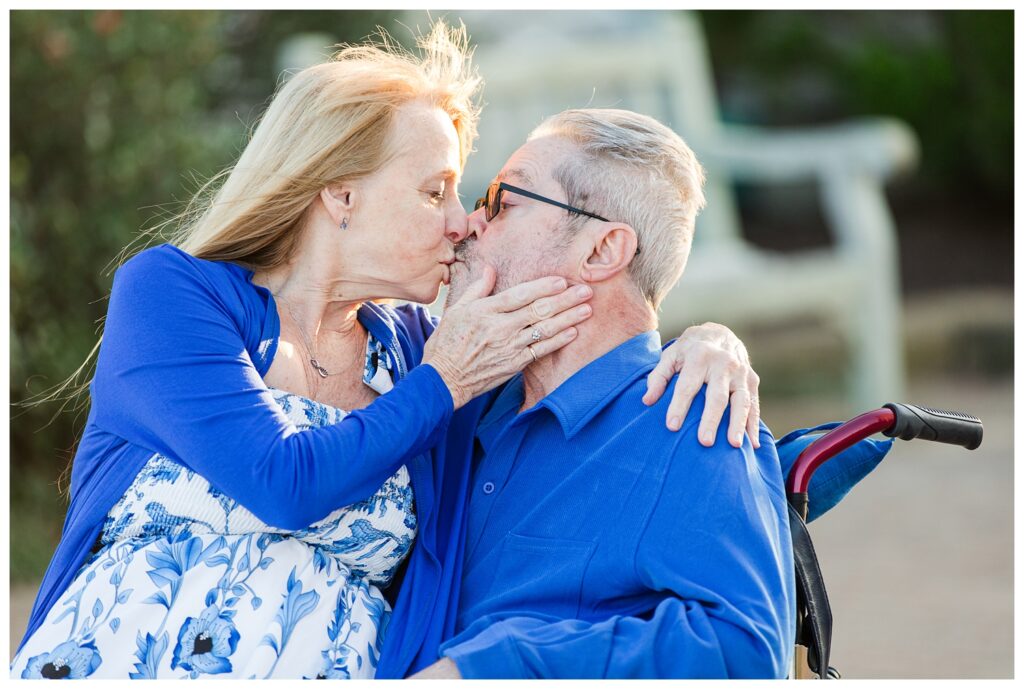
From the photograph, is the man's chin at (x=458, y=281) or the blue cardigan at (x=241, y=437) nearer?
→ the blue cardigan at (x=241, y=437)

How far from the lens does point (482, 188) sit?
7.50 meters

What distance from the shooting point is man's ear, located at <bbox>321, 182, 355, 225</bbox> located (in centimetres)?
237

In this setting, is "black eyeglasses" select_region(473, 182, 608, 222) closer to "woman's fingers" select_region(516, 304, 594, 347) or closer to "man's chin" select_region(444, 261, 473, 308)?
"man's chin" select_region(444, 261, 473, 308)

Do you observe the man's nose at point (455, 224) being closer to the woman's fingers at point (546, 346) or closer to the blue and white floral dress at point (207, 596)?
the woman's fingers at point (546, 346)

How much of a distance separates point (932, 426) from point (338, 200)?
128cm

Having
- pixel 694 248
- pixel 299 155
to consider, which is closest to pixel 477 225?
pixel 299 155

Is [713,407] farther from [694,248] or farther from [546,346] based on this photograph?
[694,248]

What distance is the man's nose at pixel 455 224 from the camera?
2.46m

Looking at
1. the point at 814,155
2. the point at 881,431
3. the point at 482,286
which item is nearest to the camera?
the point at 881,431

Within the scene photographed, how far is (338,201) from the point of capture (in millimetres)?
2379

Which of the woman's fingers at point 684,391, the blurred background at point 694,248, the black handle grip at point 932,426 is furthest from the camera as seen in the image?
the blurred background at point 694,248

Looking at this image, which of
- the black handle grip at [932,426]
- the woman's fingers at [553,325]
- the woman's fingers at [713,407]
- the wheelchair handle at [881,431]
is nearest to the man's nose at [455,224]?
the woman's fingers at [553,325]
